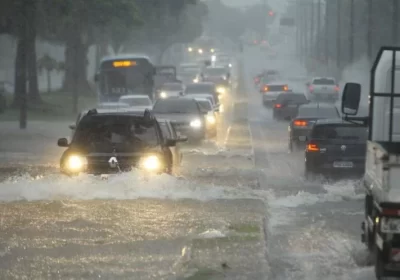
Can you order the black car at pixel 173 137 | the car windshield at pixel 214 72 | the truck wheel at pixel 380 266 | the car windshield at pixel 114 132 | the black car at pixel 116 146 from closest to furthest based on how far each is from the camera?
the truck wheel at pixel 380 266 → the black car at pixel 116 146 → the car windshield at pixel 114 132 → the black car at pixel 173 137 → the car windshield at pixel 214 72

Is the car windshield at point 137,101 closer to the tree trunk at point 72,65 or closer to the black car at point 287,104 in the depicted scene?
the black car at point 287,104

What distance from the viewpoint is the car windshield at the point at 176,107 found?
119 feet

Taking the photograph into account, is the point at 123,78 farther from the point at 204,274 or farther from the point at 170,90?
the point at 204,274

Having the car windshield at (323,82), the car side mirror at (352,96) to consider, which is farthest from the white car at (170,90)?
the car side mirror at (352,96)

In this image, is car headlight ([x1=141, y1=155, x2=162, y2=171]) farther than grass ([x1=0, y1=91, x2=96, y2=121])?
No

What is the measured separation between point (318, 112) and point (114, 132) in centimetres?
1651

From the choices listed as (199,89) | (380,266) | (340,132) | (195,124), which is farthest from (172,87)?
(380,266)

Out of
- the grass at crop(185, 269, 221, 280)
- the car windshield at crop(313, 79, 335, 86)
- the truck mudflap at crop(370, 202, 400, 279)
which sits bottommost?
the car windshield at crop(313, 79, 335, 86)

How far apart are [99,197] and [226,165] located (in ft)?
34.8

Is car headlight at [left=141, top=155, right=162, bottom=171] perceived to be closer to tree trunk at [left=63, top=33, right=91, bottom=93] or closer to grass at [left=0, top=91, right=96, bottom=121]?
grass at [left=0, top=91, right=96, bottom=121]

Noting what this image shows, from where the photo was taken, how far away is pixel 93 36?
75500 millimetres

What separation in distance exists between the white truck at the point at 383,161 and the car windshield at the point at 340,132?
1074 cm

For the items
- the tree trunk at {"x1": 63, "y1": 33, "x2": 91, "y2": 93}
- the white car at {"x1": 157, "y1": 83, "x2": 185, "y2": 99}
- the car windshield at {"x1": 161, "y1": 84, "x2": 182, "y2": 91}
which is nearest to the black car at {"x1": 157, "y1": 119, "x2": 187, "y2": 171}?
the white car at {"x1": 157, "y1": 83, "x2": 185, "y2": 99}

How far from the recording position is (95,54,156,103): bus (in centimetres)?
5650
